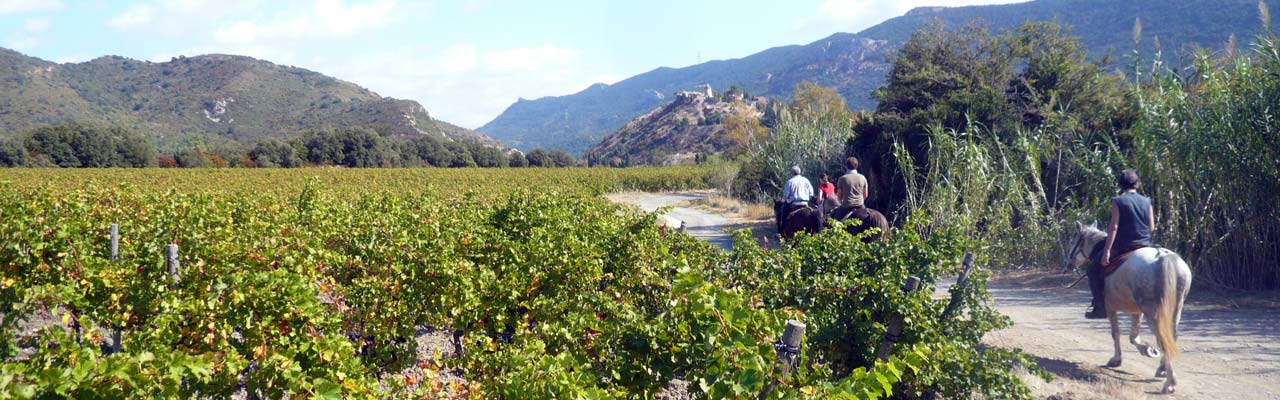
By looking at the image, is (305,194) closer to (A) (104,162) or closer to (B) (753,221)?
(B) (753,221)

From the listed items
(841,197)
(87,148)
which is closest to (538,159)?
(87,148)

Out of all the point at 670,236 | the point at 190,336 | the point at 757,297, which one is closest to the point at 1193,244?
the point at 670,236

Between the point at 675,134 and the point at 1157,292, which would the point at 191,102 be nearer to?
the point at 675,134

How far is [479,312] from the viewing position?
500 centimetres

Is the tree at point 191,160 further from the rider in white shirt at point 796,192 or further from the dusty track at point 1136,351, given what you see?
the dusty track at point 1136,351

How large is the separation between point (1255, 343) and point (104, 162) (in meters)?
62.1

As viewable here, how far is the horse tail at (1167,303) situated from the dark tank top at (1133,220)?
0.38m

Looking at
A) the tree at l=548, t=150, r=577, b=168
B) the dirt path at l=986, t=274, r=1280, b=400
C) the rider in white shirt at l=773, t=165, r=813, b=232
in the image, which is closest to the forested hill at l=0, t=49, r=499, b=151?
the tree at l=548, t=150, r=577, b=168

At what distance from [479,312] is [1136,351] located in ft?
18.2

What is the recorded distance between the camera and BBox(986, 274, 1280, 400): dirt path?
5.21 meters

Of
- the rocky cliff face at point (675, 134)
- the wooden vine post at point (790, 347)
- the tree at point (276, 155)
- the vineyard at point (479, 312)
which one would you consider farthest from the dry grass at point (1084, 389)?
the rocky cliff face at point (675, 134)

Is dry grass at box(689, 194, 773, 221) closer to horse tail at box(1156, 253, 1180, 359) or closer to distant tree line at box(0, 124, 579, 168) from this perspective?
horse tail at box(1156, 253, 1180, 359)

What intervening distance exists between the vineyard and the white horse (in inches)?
45.1

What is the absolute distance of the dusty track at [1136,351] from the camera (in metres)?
5.21
